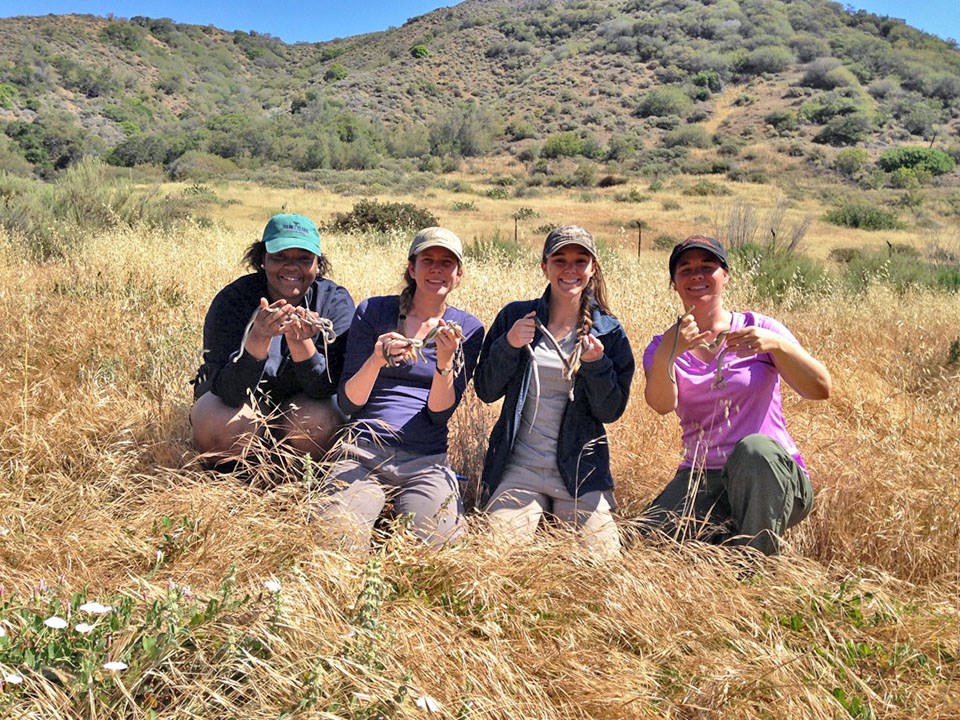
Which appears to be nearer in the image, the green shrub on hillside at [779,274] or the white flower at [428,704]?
the white flower at [428,704]

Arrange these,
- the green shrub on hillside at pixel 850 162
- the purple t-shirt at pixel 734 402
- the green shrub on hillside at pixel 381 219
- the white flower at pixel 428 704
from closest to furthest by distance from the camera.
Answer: the white flower at pixel 428 704 → the purple t-shirt at pixel 734 402 → the green shrub on hillside at pixel 381 219 → the green shrub on hillside at pixel 850 162

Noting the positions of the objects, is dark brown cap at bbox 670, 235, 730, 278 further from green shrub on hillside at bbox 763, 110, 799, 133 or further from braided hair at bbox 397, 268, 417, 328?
green shrub on hillside at bbox 763, 110, 799, 133

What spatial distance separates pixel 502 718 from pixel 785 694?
0.69 metres

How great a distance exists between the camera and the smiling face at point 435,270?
282 cm

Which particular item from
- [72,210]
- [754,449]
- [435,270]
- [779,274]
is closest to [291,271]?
[435,270]

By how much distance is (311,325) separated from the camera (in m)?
2.81

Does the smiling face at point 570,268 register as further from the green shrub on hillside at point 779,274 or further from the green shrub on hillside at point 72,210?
the green shrub on hillside at point 72,210

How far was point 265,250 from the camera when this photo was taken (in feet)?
10.3

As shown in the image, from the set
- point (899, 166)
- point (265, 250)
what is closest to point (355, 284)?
point (265, 250)

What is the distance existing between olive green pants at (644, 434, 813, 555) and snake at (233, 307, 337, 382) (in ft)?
4.62

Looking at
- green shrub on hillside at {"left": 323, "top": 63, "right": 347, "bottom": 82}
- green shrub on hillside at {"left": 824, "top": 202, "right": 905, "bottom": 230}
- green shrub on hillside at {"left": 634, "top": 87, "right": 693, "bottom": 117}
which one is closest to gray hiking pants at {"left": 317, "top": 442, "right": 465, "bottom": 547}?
green shrub on hillside at {"left": 824, "top": 202, "right": 905, "bottom": 230}

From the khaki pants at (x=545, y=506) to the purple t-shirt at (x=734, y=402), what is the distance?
387mm

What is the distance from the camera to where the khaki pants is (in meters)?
2.60

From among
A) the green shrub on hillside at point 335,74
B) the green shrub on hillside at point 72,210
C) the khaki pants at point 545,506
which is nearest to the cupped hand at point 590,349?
the khaki pants at point 545,506
